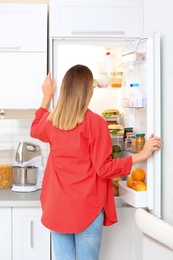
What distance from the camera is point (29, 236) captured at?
8.38 feet

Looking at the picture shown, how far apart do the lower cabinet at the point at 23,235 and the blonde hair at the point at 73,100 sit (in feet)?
2.51

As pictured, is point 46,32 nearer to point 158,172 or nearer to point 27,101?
point 27,101

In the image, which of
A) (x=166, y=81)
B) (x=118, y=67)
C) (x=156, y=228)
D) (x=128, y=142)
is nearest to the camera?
(x=156, y=228)

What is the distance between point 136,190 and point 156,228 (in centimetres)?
61

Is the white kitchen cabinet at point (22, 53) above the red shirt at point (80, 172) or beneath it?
above

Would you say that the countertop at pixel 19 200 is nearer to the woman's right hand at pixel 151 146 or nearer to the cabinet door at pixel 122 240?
the cabinet door at pixel 122 240

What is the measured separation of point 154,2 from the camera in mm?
1693

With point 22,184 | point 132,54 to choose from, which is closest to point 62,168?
point 132,54

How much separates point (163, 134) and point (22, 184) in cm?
138

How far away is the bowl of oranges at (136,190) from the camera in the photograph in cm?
198

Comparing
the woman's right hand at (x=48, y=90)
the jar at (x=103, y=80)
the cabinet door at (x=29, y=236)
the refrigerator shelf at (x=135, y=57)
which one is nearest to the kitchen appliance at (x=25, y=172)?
the cabinet door at (x=29, y=236)

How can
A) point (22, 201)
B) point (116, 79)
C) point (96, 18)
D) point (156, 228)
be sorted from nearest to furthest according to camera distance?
1. point (156, 228)
2. point (22, 201)
3. point (96, 18)
4. point (116, 79)

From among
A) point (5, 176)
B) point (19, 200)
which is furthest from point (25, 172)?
point (19, 200)

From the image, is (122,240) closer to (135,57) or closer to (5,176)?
(5,176)
